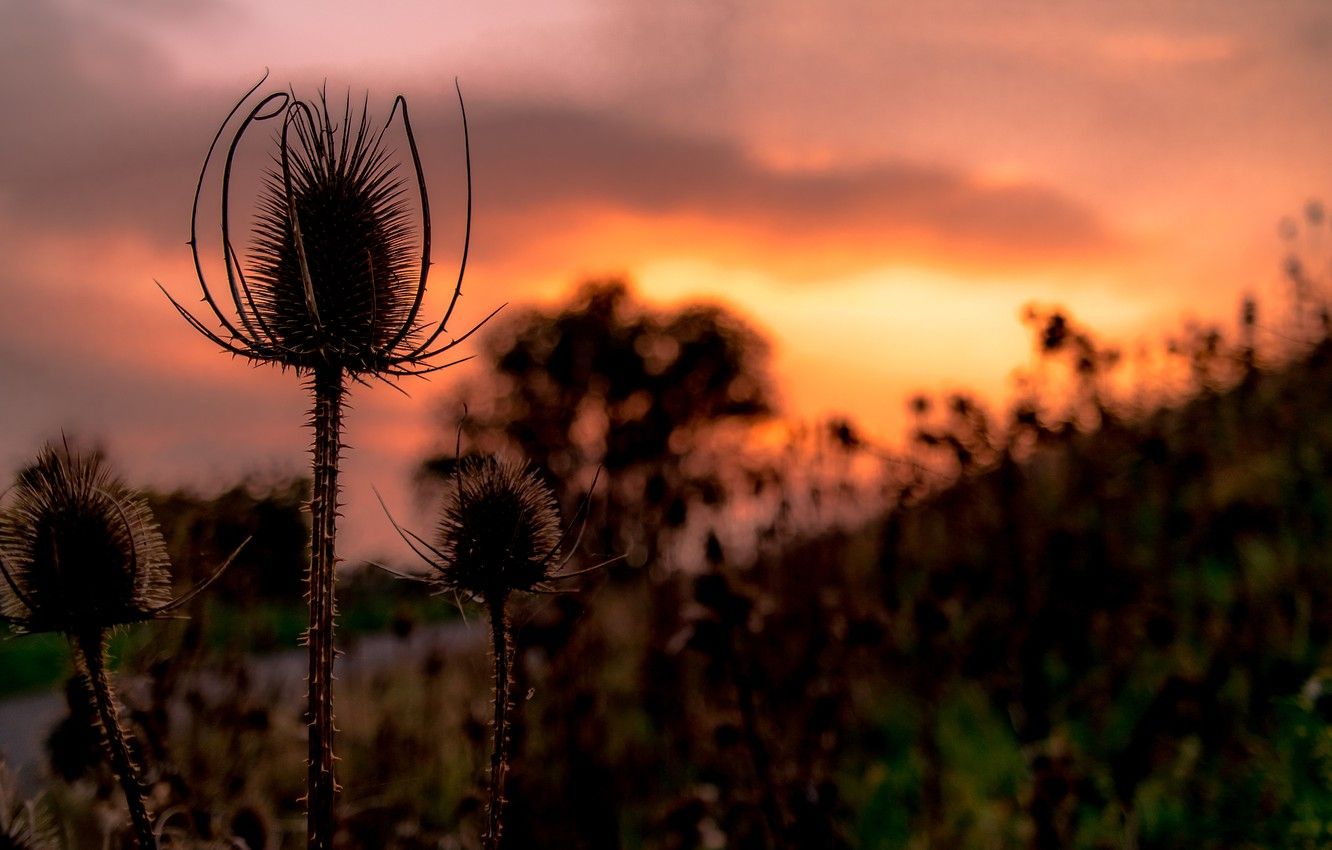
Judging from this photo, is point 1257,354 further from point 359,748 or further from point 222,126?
point 222,126

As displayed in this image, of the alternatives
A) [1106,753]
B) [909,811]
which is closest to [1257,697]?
[1106,753]

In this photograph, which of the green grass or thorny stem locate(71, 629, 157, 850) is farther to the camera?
the green grass

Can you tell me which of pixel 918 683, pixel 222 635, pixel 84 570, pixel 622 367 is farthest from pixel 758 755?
pixel 622 367

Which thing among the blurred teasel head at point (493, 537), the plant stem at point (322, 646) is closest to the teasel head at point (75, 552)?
the plant stem at point (322, 646)

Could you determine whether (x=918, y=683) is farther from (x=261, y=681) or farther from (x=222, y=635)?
(x=222, y=635)

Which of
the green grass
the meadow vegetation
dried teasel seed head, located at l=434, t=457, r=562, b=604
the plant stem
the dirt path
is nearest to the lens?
the plant stem

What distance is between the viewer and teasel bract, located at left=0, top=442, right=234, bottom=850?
184cm

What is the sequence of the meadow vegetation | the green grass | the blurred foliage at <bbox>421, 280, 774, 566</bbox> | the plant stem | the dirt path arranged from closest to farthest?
the plant stem → the meadow vegetation → the green grass → the dirt path → the blurred foliage at <bbox>421, 280, 774, 566</bbox>

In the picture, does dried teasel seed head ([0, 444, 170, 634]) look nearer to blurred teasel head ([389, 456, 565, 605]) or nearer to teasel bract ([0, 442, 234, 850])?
teasel bract ([0, 442, 234, 850])

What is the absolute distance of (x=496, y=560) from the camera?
1.96 metres

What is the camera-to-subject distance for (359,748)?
22.9ft

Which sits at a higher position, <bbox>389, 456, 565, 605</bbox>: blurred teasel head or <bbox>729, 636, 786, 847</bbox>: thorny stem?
<bbox>389, 456, 565, 605</bbox>: blurred teasel head

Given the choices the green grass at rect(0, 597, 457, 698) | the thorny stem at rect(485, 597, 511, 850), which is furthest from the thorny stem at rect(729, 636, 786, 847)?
the thorny stem at rect(485, 597, 511, 850)

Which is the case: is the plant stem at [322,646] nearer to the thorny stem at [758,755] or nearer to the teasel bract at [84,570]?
the teasel bract at [84,570]
